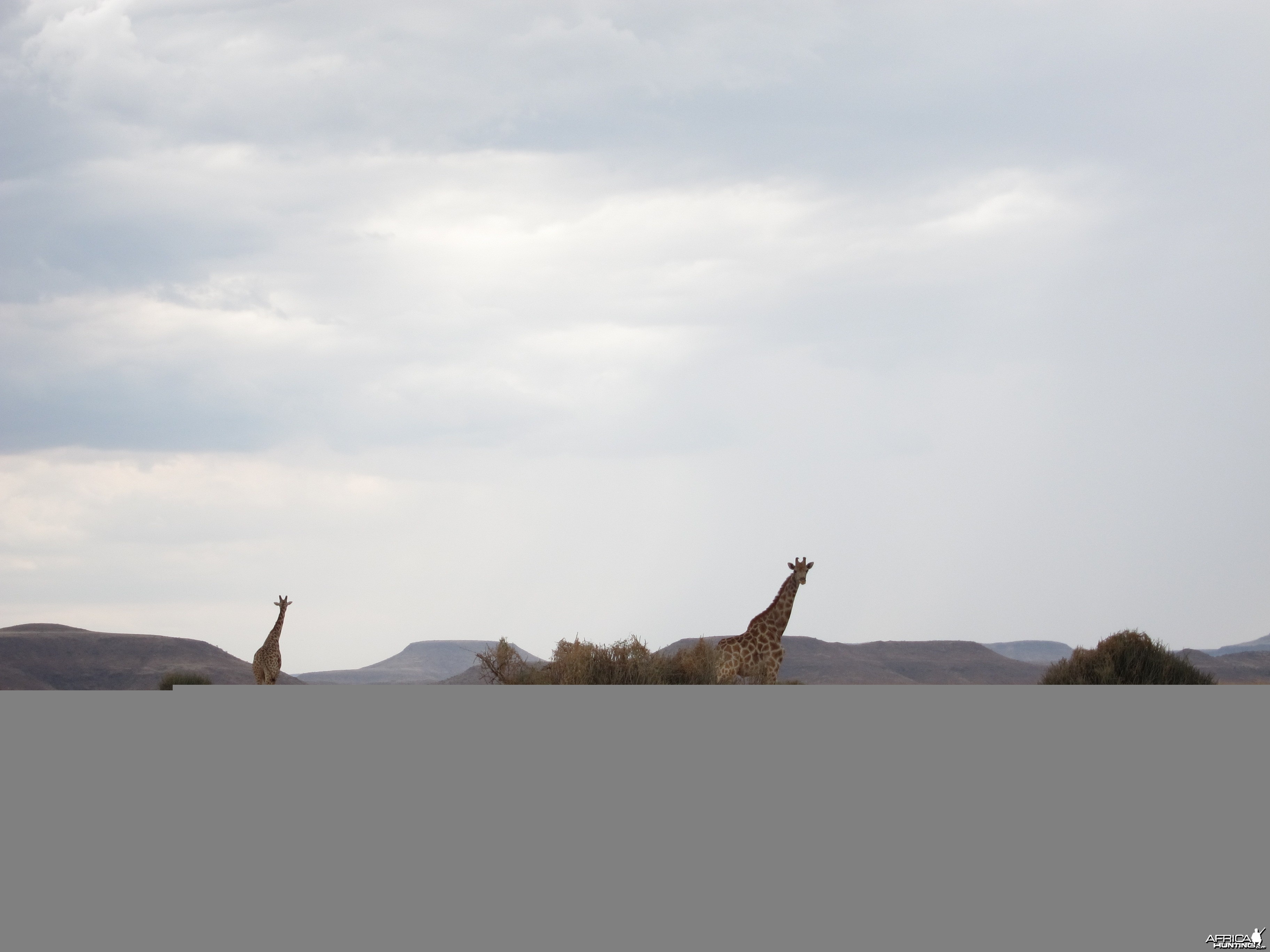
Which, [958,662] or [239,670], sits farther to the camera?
[958,662]

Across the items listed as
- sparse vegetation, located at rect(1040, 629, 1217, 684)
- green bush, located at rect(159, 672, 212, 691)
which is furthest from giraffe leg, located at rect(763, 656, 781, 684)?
green bush, located at rect(159, 672, 212, 691)

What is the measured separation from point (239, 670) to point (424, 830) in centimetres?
3165

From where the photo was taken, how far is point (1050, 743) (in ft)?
34.7

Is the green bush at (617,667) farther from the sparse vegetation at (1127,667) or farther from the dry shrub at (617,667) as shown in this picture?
the sparse vegetation at (1127,667)

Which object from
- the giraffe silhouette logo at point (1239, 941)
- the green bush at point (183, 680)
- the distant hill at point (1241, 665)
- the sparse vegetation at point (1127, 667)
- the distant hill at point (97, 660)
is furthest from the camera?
the distant hill at point (97, 660)

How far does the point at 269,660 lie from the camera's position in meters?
17.4

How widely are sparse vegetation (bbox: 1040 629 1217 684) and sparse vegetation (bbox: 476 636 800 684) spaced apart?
467cm

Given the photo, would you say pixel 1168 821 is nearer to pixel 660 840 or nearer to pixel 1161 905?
pixel 1161 905

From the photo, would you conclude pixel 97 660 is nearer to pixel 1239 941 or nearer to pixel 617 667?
pixel 617 667

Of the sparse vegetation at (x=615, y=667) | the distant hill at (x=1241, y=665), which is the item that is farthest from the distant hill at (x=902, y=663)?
the sparse vegetation at (x=615, y=667)

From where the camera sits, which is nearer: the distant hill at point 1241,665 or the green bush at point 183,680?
the green bush at point 183,680

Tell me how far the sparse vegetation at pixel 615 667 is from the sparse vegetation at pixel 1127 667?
4.67 metres

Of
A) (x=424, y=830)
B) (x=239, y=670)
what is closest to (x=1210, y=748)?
(x=424, y=830)

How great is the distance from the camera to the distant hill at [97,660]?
38.5m
